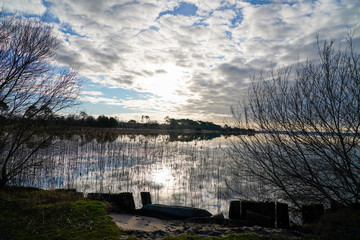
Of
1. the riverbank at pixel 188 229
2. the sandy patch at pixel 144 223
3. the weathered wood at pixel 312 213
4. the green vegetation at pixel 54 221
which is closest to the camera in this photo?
the green vegetation at pixel 54 221

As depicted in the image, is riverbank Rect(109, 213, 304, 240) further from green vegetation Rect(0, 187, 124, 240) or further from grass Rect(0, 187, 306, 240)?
green vegetation Rect(0, 187, 124, 240)

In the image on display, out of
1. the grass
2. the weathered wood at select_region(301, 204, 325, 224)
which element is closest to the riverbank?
the grass

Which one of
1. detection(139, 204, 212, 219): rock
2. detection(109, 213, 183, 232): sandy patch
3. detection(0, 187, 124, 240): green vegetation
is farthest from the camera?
detection(139, 204, 212, 219): rock

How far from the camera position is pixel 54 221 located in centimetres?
407

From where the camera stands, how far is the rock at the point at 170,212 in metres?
5.93

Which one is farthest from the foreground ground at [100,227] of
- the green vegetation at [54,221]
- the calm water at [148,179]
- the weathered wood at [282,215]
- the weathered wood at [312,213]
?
the calm water at [148,179]

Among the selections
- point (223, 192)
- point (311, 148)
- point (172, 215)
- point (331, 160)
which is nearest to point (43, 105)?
point (172, 215)

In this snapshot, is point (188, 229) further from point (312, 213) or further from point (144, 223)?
point (312, 213)

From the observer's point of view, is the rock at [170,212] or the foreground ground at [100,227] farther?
the rock at [170,212]

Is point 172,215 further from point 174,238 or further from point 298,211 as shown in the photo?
point 298,211

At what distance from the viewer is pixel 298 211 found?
5.93m

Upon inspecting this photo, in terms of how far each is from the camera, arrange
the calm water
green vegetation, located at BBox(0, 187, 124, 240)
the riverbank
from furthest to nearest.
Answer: the calm water → the riverbank → green vegetation, located at BBox(0, 187, 124, 240)

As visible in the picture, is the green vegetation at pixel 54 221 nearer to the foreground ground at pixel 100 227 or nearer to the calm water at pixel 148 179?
the foreground ground at pixel 100 227

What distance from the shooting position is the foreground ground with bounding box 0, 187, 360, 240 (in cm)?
363
